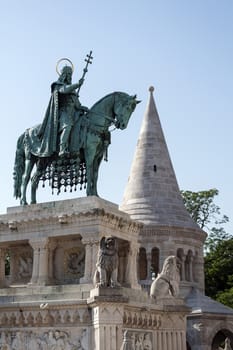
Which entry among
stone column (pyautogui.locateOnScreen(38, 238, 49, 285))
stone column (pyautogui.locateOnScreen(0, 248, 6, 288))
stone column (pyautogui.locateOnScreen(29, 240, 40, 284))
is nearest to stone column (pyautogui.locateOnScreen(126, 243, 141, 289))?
stone column (pyautogui.locateOnScreen(38, 238, 49, 285))

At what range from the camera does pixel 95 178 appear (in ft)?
72.0

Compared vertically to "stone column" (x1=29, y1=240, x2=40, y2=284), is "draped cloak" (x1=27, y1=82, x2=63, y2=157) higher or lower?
higher

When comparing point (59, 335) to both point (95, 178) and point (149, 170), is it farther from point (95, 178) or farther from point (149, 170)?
point (149, 170)

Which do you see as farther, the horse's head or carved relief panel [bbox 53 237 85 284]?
the horse's head

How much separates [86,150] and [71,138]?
73cm

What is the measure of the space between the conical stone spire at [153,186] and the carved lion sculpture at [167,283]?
35.5ft

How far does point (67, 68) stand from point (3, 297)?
7755 mm

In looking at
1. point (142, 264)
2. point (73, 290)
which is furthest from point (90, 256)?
point (142, 264)

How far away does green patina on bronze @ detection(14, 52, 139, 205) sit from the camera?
2212cm

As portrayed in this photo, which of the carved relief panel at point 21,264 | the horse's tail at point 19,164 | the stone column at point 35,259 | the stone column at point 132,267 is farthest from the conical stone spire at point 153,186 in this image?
the stone column at point 35,259

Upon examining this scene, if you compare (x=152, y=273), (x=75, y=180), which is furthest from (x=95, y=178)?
(x=152, y=273)

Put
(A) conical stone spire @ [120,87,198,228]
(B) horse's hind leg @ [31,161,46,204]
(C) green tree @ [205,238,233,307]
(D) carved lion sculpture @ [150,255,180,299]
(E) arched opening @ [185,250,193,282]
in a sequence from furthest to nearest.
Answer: (C) green tree @ [205,238,233,307] < (A) conical stone spire @ [120,87,198,228] < (E) arched opening @ [185,250,193,282] < (D) carved lion sculpture @ [150,255,180,299] < (B) horse's hind leg @ [31,161,46,204]

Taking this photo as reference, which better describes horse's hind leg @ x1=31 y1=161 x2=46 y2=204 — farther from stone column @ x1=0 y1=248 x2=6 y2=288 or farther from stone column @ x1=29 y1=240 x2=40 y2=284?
stone column @ x1=0 y1=248 x2=6 y2=288

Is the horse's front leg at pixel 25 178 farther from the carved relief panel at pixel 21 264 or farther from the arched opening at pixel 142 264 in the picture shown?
the arched opening at pixel 142 264
